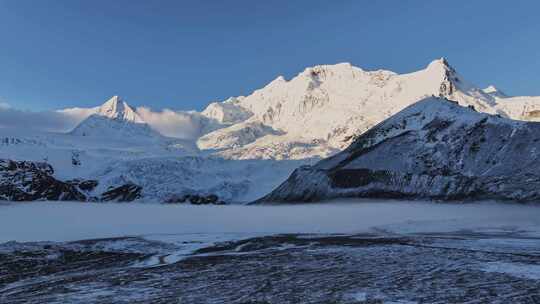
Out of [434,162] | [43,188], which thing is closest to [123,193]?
[43,188]

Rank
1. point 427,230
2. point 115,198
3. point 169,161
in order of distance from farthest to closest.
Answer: point 169,161 → point 115,198 → point 427,230

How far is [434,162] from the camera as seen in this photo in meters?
108

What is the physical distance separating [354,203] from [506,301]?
88.5 metres

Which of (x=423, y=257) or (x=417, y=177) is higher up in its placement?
(x=417, y=177)

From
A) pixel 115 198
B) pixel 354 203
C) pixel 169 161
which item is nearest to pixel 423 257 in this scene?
pixel 354 203

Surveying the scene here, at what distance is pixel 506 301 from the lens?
712 inches

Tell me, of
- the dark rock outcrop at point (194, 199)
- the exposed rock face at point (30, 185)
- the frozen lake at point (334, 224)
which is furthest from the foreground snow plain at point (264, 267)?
the exposed rock face at point (30, 185)

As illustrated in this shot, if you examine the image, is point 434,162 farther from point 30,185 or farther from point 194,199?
point 30,185

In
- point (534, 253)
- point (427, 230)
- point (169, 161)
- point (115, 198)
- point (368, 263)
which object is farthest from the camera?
point (169, 161)

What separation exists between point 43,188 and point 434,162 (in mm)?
139265

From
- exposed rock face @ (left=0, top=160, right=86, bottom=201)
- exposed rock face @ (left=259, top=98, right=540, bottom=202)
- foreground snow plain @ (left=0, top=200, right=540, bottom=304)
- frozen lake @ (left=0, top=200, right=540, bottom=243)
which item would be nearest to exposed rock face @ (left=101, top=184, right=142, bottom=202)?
exposed rock face @ (left=0, top=160, right=86, bottom=201)

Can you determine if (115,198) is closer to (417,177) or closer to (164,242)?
(417,177)

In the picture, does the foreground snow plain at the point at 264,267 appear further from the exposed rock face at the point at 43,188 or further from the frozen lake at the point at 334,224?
the exposed rock face at the point at 43,188

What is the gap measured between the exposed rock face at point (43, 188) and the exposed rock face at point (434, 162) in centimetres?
6873
